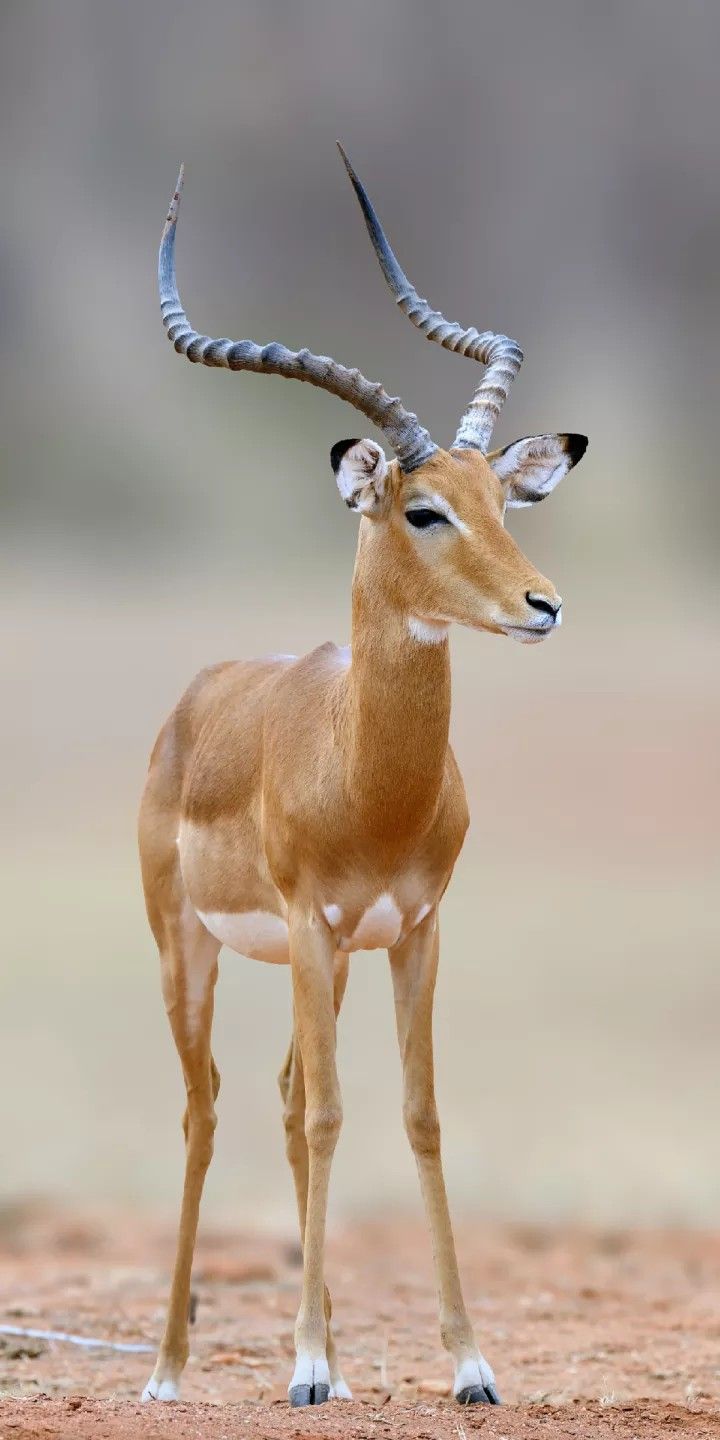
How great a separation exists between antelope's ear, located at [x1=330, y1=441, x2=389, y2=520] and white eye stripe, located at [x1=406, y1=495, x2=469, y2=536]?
0.11 metres

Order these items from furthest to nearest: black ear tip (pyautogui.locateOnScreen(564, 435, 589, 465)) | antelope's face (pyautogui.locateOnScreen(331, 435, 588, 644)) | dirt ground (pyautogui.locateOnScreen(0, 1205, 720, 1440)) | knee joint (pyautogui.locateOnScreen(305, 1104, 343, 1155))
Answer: black ear tip (pyautogui.locateOnScreen(564, 435, 589, 465)) → knee joint (pyautogui.locateOnScreen(305, 1104, 343, 1155)) → antelope's face (pyautogui.locateOnScreen(331, 435, 588, 644)) → dirt ground (pyautogui.locateOnScreen(0, 1205, 720, 1440))

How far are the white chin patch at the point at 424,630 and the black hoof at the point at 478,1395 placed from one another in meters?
2.19

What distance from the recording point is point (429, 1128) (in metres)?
6.10

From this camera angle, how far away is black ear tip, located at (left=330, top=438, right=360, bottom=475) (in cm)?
557

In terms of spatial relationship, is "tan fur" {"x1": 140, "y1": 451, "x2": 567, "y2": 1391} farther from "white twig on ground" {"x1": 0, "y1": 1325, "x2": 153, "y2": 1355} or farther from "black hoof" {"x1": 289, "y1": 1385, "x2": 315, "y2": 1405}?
"white twig on ground" {"x1": 0, "y1": 1325, "x2": 153, "y2": 1355}

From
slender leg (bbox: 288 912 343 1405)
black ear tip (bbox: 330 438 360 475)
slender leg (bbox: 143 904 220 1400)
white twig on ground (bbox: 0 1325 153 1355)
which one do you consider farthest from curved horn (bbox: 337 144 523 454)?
white twig on ground (bbox: 0 1325 153 1355)

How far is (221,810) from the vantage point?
6.90 metres

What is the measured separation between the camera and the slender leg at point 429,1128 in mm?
5910

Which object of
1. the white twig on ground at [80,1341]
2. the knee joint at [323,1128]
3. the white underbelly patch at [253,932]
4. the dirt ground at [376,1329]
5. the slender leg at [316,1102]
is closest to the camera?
the dirt ground at [376,1329]

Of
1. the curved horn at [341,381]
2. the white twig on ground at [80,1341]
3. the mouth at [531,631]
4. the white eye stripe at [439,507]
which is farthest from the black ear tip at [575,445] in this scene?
the white twig on ground at [80,1341]

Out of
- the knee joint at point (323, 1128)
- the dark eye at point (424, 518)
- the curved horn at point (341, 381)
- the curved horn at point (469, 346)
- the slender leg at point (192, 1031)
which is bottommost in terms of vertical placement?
the knee joint at point (323, 1128)

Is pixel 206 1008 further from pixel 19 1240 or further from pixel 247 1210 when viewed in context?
pixel 247 1210

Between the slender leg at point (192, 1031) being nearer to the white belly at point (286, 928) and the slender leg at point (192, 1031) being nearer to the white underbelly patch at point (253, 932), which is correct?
the white belly at point (286, 928)

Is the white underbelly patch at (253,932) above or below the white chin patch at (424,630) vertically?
below
